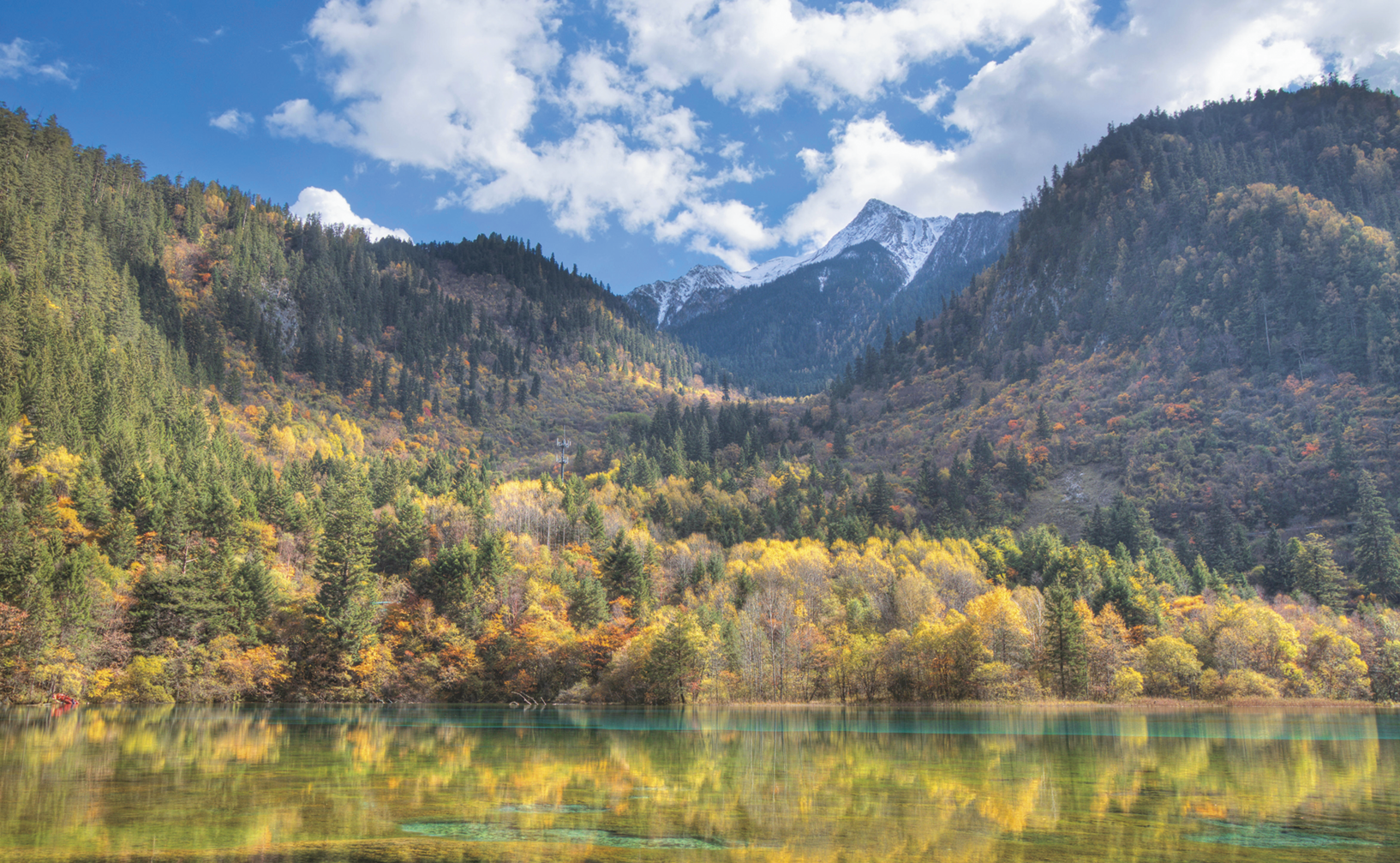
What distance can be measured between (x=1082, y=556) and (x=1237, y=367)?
119 m

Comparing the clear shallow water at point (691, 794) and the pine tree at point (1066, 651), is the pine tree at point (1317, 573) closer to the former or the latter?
the pine tree at point (1066, 651)

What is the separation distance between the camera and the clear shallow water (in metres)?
17.6

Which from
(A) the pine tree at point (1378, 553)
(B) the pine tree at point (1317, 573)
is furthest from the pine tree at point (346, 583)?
(A) the pine tree at point (1378, 553)

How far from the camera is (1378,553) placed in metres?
123

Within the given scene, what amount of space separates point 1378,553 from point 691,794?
14129 cm

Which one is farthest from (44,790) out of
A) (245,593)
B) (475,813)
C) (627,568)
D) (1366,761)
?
(627,568)

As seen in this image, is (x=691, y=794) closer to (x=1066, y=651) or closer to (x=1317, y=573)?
(x=1066, y=651)

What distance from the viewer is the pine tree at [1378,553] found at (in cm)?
11862

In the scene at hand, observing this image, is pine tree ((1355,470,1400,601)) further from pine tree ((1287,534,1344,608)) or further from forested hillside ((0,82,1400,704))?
pine tree ((1287,534,1344,608))

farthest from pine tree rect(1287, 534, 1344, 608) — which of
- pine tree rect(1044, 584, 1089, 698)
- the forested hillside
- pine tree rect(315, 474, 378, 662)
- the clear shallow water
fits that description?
pine tree rect(315, 474, 378, 662)

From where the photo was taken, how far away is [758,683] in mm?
90312

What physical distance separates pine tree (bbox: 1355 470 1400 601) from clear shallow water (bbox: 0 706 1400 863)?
→ 305 feet

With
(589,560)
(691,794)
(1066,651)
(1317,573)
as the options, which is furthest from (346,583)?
(1317,573)

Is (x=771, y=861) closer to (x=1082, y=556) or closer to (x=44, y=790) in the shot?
(x=44, y=790)
